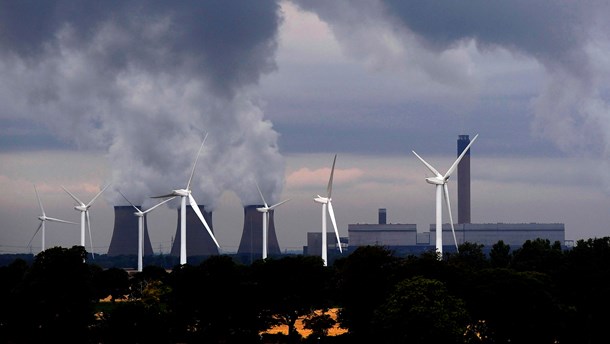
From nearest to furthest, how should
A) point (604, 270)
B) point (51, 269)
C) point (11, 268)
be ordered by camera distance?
point (51, 269), point (604, 270), point (11, 268)

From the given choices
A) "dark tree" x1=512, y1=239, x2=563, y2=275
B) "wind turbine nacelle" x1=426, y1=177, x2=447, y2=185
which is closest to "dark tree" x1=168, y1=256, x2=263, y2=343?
"dark tree" x1=512, y1=239, x2=563, y2=275

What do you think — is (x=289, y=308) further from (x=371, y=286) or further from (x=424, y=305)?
(x=424, y=305)

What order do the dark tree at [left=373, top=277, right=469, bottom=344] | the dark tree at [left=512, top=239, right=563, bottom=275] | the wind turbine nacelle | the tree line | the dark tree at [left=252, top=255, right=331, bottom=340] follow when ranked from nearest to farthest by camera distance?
1. the dark tree at [left=373, top=277, right=469, bottom=344]
2. the tree line
3. the dark tree at [left=252, top=255, right=331, bottom=340]
4. the dark tree at [left=512, top=239, right=563, bottom=275]
5. the wind turbine nacelle

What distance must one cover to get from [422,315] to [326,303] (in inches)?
1527

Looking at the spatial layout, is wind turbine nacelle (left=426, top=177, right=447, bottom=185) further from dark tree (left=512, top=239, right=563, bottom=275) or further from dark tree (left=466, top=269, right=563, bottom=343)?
dark tree (left=466, top=269, right=563, bottom=343)

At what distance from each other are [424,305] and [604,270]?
45298 millimetres

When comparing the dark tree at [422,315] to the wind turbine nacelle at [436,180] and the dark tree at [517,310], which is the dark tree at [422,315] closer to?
the dark tree at [517,310]

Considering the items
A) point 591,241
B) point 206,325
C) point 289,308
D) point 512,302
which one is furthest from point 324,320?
point 591,241

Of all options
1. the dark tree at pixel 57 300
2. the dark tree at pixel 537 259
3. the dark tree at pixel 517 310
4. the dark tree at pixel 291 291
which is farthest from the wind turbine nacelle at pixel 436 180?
the dark tree at pixel 57 300

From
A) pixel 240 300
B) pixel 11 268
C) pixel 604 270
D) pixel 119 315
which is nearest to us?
pixel 119 315

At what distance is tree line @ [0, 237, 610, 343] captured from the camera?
10269 cm

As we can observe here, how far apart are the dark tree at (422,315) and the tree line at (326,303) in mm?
103

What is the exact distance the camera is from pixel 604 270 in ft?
457

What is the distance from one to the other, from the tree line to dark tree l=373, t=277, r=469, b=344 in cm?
10
